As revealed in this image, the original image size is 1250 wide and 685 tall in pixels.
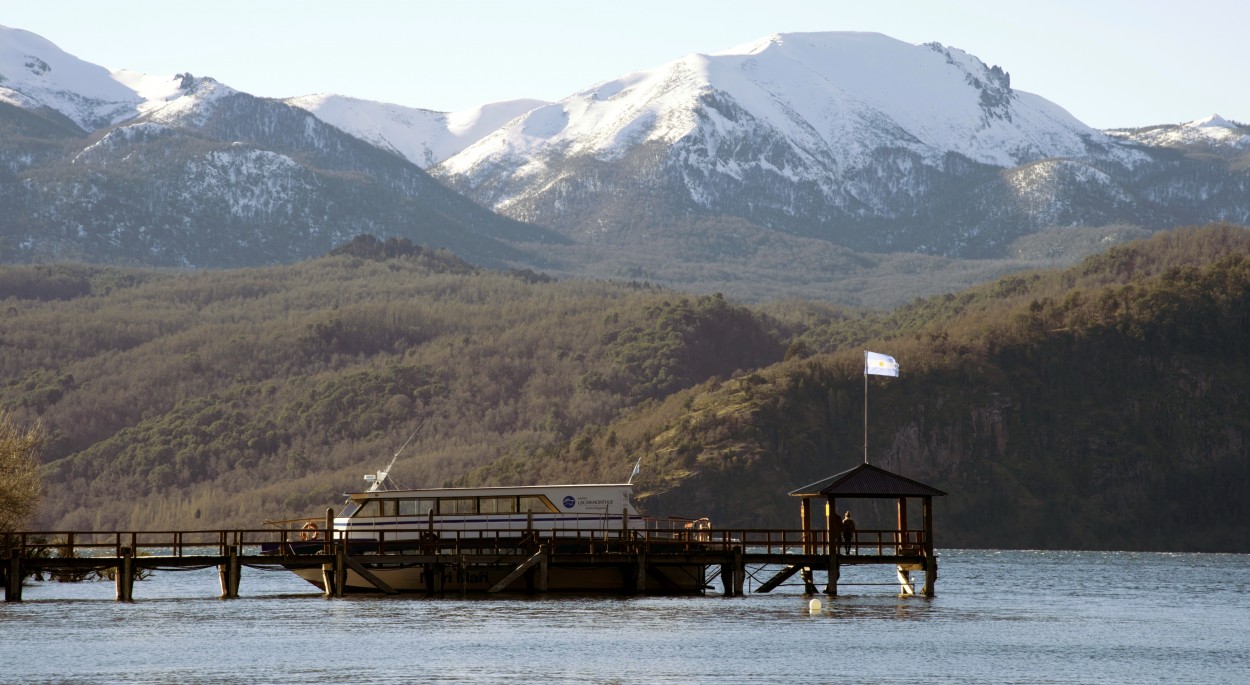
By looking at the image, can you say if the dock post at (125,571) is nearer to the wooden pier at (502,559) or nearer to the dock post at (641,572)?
the wooden pier at (502,559)

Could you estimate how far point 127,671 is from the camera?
58062 millimetres

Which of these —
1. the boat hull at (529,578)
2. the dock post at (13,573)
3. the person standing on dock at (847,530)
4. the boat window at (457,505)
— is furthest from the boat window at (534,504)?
the dock post at (13,573)

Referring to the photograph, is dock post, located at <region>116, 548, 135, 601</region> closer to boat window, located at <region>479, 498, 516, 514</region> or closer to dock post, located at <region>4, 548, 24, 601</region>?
dock post, located at <region>4, 548, 24, 601</region>

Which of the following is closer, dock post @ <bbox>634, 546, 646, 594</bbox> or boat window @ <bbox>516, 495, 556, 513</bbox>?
dock post @ <bbox>634, 546, 646, 594</bbox>

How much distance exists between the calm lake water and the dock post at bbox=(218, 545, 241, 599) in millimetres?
831

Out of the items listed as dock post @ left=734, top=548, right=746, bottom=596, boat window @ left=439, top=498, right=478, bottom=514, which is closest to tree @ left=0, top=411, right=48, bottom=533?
boat window @ left=439, top=498, right=478, bottom=514

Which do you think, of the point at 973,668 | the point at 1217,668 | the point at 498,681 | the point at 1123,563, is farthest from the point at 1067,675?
the point at 1123,563

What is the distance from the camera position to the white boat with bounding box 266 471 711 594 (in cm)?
7894

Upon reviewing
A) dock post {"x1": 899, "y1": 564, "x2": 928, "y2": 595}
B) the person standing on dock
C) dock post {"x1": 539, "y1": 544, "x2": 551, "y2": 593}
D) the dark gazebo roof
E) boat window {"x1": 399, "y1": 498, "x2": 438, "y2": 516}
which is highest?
the dark gazebo roof

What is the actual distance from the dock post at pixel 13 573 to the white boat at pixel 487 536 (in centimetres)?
1056

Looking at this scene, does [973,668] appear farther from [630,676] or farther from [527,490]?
[527,490]

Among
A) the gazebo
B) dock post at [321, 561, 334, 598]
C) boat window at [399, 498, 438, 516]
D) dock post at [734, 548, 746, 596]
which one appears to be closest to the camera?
the gazebo

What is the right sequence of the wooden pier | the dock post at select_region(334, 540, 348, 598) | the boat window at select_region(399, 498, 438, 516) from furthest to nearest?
the boat window at select_region(399, 498, 438, 516), the dock post at select_region(334, 540, 348, 598), the wooden pier

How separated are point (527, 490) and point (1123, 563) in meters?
98.4
